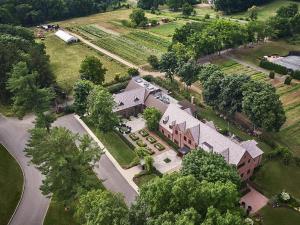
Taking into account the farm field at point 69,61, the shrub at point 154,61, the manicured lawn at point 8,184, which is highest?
the shrub at point 154,61

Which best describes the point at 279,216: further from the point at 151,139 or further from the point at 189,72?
the point at 189,72

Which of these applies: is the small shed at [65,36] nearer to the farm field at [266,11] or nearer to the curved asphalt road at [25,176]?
the curved asphalt road at [25,176]

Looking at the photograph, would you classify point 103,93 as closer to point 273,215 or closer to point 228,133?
point 228,133

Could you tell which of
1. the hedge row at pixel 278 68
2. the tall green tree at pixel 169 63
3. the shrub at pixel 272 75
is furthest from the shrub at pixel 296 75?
the tall green tree at pixel 169 63

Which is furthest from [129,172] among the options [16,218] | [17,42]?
[17,42]

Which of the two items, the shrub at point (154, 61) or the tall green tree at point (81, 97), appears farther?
the shrub at point (154, 61)
